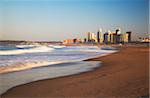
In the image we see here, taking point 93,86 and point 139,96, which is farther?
point 93,86

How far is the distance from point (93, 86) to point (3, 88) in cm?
208

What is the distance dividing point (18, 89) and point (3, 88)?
391 mm

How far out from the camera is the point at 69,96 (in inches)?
141

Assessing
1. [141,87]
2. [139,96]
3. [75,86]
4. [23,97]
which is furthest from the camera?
Answer: [75,86]

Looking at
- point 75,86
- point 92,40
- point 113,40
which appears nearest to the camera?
point 75,86

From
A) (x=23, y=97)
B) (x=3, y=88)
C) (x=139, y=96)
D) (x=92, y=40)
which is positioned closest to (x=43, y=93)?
(x=23, y=97)

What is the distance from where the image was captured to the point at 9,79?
5.29 metres

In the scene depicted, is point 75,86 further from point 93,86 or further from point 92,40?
point 92,40

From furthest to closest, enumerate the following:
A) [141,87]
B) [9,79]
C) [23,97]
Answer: [9,79]
[141,87]
[23,97]

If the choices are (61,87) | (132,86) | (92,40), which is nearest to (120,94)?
(132,86)

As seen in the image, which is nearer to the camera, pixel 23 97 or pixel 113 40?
pixel 23 97

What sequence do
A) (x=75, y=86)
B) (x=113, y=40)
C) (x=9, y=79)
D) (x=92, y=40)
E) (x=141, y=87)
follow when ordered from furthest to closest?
(x=92, y=40), (x=113, y=40), (x=9, y=79), (x=75, y=86), (x=141, y=87)

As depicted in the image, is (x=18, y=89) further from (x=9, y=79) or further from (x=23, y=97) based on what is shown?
(x=9, y=79)

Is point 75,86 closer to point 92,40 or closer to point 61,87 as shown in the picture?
point 61,87
